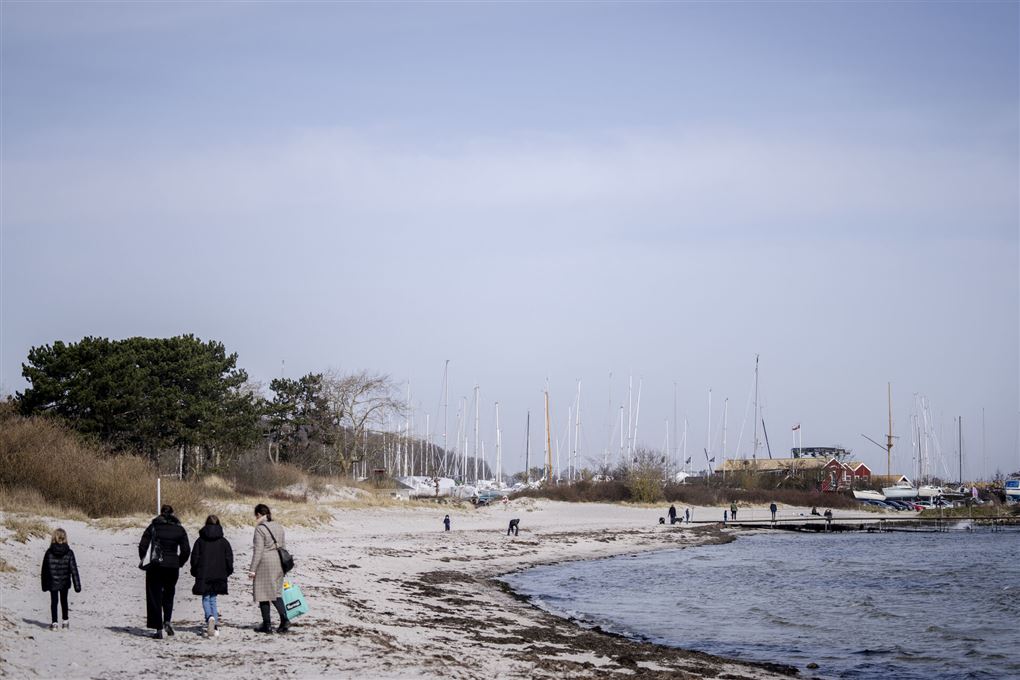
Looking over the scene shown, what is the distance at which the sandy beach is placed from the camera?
46.3ft

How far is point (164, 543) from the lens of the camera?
50.6ft

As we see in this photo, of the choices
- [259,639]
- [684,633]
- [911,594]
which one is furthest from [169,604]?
[911,594]

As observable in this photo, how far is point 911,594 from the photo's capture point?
3806cm

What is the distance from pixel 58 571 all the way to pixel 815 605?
25.6 m

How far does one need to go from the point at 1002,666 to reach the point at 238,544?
74.5 feet

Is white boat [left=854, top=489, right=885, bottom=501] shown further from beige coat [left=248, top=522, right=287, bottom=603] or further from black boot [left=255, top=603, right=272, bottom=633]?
beige coat [left=248, top=522, right=287, bottom=603]

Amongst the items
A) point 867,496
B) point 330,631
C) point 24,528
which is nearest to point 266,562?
point 330,631

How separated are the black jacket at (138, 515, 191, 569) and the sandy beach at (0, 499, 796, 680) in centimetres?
116

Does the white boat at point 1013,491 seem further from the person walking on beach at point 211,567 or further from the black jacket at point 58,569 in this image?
the black jacket at point 58,569

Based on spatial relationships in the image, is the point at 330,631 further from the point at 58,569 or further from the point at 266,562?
the point at 58,569

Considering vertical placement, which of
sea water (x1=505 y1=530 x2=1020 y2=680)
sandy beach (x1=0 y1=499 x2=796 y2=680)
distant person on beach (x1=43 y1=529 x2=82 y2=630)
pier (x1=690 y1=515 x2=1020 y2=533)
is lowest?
pier (x1=690 y1=515 x2=1020 y2=533)

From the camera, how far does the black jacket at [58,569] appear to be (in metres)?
15.4

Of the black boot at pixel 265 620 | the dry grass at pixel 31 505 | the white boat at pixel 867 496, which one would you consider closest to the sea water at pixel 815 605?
the black boot at pixel 265 620

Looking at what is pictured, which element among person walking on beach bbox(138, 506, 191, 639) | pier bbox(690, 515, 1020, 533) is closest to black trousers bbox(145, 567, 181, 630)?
person walking on beach bbox(138, 506, 191, 639)
